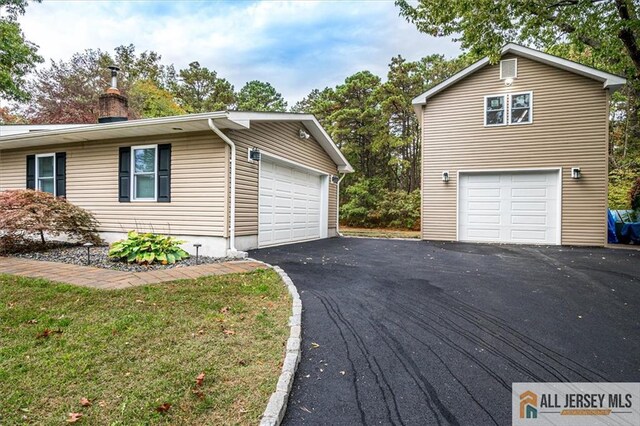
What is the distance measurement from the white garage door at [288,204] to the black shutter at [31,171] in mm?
6734

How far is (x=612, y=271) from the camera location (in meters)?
5.38

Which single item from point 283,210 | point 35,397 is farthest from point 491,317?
point 283,210

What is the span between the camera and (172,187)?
23.5ft

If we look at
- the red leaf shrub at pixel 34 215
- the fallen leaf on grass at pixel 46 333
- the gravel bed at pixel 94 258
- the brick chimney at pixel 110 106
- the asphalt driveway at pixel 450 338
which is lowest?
the asphalt driveway at pixel 450 338

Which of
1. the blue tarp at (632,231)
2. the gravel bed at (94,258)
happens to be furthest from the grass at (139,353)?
the blue tarp at (632,231)

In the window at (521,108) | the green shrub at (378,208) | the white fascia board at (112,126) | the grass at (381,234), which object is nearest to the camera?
the white fascia board at (112,126)

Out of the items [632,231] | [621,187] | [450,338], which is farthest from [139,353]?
[621,187]

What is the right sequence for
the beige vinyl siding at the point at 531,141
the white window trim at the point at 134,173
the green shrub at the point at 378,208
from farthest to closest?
the green shrub at the point at 378,208 < the beige vinyl siding at the point at 531,141 < the white window trim at the point at 134,173

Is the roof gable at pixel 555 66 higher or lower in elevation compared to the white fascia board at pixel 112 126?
higher

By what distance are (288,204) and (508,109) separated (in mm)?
7119

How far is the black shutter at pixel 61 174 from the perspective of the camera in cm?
844

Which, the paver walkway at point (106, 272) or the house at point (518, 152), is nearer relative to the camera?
the paver walkway at point (106, 272)

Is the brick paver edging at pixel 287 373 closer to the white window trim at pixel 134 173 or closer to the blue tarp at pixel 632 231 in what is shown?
the white window trim at pixel 134 173

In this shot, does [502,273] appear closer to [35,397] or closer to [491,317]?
[491,317]
